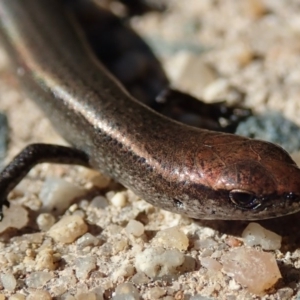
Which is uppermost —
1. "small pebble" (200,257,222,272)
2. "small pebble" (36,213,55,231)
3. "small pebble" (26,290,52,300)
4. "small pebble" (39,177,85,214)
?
"small pebble" (39,177,85,214)

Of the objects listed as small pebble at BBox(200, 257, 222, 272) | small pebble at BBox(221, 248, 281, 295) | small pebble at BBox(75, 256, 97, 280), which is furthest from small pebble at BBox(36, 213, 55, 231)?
small pebble at BBox(221, 248, 281, 295)

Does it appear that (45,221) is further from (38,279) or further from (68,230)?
(38,279)

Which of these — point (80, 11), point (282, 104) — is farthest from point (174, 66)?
point (80, 11)

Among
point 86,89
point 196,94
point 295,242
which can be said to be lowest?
point 295,242

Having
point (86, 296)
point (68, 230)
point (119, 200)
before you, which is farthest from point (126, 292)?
point (119, 200)

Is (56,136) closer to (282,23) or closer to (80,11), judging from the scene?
(80,11)

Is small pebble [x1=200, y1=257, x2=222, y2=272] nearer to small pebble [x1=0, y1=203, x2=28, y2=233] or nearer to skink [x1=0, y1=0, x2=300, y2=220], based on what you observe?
skink [x1=0, y1=0, x2=300, y2=220]
